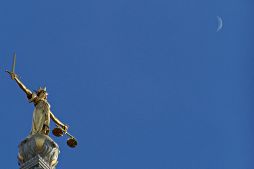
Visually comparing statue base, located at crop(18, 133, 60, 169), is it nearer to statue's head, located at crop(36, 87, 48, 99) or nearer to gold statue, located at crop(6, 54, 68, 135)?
gold statue, located at crop(6, 54, 68, 135)

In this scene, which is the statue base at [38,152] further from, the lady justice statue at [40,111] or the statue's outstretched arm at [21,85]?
the statue's outstretched arm at [21,85]

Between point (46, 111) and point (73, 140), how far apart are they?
230 cm

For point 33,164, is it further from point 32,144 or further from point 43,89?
point 43,89

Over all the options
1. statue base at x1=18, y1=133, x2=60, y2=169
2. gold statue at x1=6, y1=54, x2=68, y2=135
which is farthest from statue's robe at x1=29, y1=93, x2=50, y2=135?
statue base at x1=18, y1=133, x2=60, y2=169

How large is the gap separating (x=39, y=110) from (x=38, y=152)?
4122 mm

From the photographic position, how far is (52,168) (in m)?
56.4

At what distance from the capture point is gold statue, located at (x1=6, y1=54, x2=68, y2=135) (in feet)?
192

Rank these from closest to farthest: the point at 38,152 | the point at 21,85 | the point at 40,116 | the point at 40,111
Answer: the point at 38,152 → the point at 40,116 → the point at 40,111 → the point at 21,85

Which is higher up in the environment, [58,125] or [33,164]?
[58,125]

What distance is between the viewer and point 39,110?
196 feet

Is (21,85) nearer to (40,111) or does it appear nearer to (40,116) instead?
(40,111)

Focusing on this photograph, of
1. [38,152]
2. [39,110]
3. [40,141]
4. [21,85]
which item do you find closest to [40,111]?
[39,110]

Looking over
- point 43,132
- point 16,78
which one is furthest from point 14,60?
point 43,132

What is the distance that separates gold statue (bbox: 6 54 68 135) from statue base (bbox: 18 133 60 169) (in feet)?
3.64
